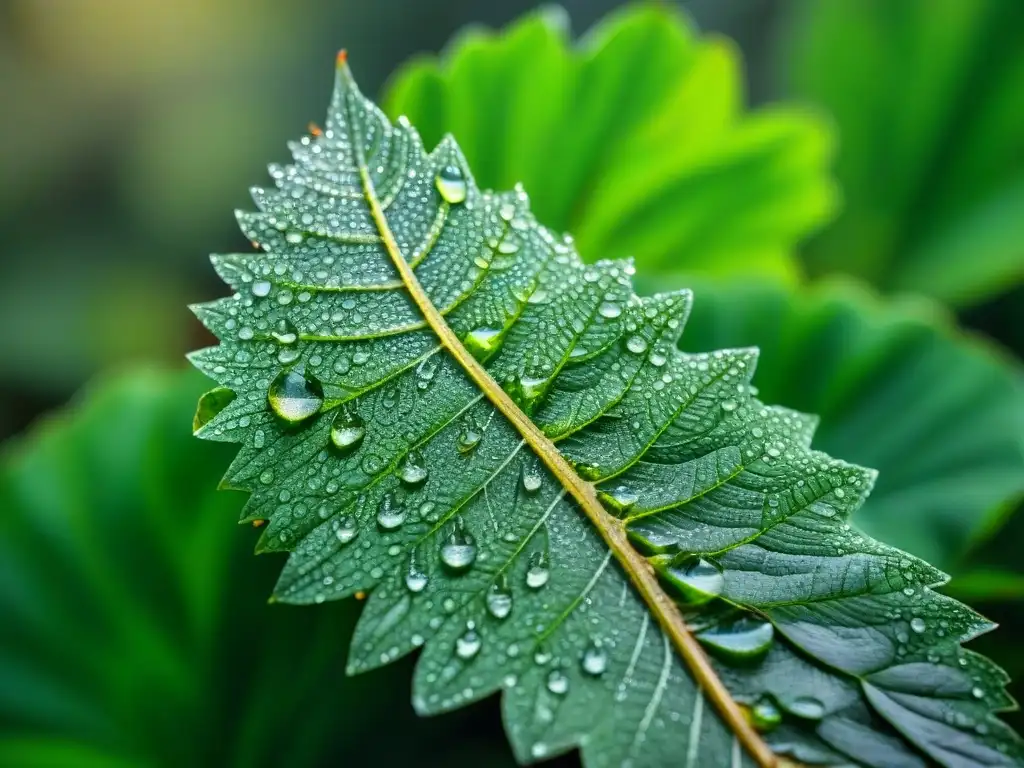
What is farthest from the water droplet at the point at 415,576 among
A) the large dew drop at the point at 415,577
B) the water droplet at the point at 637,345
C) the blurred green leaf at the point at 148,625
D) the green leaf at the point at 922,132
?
the green leaf at the point at 922,132

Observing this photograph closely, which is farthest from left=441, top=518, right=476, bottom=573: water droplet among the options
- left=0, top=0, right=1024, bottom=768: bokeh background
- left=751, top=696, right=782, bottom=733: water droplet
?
left=0, top=0, right=1024, bottom=768: bokeh background

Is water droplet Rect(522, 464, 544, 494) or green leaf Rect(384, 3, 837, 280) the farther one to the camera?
green leaf Rect(384, 3, 837, 280)

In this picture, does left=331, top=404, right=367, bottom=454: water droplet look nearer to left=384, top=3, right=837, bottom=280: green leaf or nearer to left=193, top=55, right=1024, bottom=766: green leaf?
left=193, top=55, right=1024, bottom=766: green leaf

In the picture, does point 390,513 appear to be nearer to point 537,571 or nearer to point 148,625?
point 537,571

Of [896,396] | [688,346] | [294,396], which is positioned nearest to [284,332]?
[294,396]

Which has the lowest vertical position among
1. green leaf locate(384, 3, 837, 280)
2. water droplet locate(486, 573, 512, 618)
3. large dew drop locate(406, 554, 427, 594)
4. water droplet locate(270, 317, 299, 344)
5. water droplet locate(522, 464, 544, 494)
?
water droplet locate(486, 573, 512, 618)

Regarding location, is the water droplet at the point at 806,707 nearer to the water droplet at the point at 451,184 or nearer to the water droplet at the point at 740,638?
the water droplet at the point at 740,638

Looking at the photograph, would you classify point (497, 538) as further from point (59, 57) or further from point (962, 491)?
point (59, 57)
